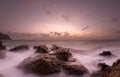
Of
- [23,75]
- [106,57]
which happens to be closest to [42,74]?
[23,75]

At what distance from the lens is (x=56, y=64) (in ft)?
51.5

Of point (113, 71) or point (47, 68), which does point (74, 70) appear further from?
point (113, 71)

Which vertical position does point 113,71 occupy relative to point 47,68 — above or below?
above

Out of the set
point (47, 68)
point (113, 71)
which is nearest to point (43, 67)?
point (47, 68)

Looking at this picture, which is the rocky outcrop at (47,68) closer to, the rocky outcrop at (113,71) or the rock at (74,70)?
the rock at (74,70)

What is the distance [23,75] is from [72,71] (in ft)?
13.7

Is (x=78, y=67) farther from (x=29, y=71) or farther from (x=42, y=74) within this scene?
(x=29, y=71)

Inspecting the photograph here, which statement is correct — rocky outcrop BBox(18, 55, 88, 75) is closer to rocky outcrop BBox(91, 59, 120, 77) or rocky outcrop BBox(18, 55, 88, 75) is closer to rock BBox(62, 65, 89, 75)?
rock BBox(62, 65, 89, 75)

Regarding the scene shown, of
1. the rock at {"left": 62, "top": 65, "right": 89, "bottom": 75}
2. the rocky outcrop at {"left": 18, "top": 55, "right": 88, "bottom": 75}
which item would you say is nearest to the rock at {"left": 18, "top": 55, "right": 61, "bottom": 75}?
the rocky outcrop at {"left": 18, "top": 55, "right": 88, "bottom": 75}

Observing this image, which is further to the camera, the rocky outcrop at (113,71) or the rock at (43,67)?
the rock at (43,67)

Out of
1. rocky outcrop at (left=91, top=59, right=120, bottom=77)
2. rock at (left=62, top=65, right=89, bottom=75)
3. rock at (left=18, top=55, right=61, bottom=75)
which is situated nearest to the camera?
rocky outcrop at (left=91, top=59, right=120, bottom=77)

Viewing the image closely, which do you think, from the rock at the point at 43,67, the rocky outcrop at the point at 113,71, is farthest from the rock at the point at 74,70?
the rocky outcrop at the point at 113,71

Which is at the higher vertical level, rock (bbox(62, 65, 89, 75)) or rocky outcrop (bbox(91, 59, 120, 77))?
rocky outcrop (bbox(91, 59, 120, 77))

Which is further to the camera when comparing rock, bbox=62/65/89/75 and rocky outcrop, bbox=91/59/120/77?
rock, bbox=62/65/89/75
